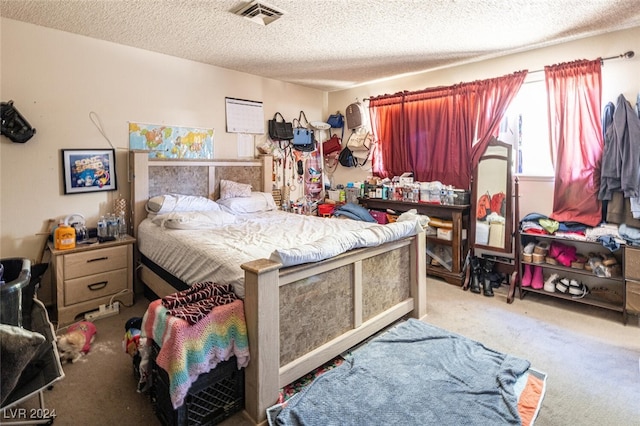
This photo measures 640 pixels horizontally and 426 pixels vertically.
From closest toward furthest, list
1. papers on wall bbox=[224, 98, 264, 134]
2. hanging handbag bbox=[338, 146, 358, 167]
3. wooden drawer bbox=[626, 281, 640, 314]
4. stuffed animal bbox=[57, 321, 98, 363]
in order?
1. stuffed animal bbox=[57, 321, 98, 363]
2. wooden drawer bbox=[626, 281, 640, 314]
3. papers on wall bbox=[224, 98, 264, 134]
4. hanging handbag bbox=[338, 146, 358, 167]

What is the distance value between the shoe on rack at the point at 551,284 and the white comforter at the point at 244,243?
152 centimetres

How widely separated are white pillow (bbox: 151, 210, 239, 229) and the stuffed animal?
0.94 m

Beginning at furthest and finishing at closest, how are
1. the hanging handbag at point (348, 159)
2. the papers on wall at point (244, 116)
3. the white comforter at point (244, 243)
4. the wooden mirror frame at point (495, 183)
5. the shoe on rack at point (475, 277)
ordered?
the hanging handbag at point (348, 159)
the papers on wall at point (244, 116)
the shoe on rack at point (475, 277)
the wooden mirror frame at point (495, 183)
the white comforter at point (244, 243)

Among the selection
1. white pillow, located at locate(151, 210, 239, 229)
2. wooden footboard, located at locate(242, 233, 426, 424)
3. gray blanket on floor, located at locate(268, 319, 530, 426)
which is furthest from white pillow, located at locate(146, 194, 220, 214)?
gray blanket on floor, located at locate(268, 319, 530, 426)

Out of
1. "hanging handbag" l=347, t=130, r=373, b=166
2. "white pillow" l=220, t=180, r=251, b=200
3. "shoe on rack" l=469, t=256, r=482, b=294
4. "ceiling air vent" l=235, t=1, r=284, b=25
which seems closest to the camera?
"ceiling air vent" l=235, t=1, r=284, b=25

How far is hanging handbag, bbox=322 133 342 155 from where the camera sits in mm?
5137

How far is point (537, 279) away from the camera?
3275mm

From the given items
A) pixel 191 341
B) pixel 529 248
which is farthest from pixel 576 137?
pixel 191 341

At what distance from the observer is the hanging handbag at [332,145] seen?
5.14 meters

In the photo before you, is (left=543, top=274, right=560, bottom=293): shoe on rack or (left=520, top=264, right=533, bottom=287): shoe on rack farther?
(left=520, top=264, right=533, bottom=287): shoe on rack

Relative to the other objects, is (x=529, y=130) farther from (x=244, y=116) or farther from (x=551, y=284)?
(x=244, y=116)

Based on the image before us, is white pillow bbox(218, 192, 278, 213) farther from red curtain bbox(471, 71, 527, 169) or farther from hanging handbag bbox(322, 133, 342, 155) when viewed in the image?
red curtain bbox(471, 71, 527, 169)

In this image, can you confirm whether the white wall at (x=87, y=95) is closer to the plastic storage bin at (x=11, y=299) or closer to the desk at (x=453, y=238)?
the desk at (x=453, y=238)

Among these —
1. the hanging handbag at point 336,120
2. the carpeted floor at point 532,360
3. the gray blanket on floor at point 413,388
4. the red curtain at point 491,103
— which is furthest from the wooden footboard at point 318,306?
the hanging handbag at point 336,120
